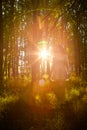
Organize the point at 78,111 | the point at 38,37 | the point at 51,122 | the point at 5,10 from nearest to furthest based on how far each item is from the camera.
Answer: the point at 51,122 < the point at 78,111 < the point at 38,37 < the point at 5,10

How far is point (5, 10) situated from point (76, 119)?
59.2 ft

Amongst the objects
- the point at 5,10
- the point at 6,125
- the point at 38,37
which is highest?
the point at 5,10

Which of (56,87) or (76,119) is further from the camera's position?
(56,87)

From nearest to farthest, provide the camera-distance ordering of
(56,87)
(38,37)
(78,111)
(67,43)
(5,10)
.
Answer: (78,111) < (56,87) < (38,37) < (5,10) < (67,43)

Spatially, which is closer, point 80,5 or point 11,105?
point 80,5

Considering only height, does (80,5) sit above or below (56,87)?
above

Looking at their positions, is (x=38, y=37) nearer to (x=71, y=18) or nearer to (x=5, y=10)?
(x=71, y=18)

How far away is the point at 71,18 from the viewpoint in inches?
361

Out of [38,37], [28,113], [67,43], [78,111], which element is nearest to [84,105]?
[78,111]

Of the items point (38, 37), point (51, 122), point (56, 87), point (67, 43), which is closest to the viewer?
point (51, 122)

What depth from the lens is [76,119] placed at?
27.0ft

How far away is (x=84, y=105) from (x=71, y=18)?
117 inches

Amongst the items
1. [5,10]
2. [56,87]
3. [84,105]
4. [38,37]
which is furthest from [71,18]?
[5,10]

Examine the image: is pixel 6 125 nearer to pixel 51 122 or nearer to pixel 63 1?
pixel 51 122
